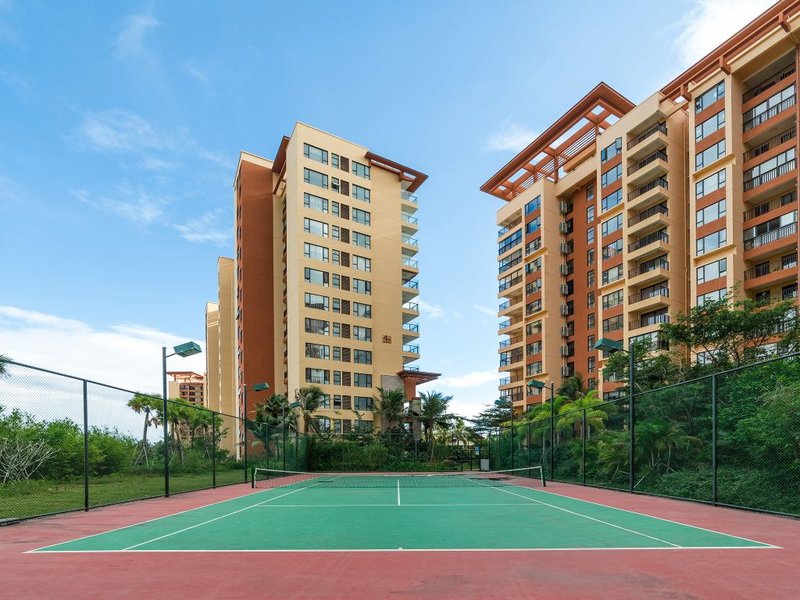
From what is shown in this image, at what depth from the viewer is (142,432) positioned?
2028 cm

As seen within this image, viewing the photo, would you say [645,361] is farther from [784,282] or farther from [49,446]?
[49,446]

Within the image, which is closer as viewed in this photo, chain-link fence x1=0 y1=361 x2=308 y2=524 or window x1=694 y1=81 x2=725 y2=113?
chain-link fence x1=0 y1=361 x2=308 y2=524

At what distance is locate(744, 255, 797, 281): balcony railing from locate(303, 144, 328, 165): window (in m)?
39.7

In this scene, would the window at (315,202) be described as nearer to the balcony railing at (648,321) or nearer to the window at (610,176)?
the window at (610,176)

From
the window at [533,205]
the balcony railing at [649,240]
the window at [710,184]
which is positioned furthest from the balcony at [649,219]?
the window at [533,205]

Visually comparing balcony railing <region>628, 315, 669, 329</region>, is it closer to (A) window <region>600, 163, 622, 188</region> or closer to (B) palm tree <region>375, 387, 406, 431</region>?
(A) window <region>600, 163, 622, 188</region>

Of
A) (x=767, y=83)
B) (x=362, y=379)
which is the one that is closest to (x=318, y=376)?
(x=362, y=379)

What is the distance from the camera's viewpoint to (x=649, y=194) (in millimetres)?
51531

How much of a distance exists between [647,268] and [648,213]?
16.6 ft

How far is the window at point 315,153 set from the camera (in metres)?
59.3

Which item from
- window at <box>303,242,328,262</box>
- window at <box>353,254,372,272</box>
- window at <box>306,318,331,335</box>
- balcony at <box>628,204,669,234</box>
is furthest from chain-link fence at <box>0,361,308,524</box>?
balcony at <box>628,204,669,234</box>

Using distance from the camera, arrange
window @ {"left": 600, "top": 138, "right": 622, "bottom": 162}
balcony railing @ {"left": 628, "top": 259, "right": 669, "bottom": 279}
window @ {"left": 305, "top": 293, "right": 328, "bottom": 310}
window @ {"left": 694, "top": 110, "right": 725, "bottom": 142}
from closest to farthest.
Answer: window @ {"left": 694, "top": 110, "right": 725, "bottom": 142}, balcony railing @ {"left": 628, "top": 259, "right": 669, "bottom": 279}, window @ {"left": 600, "top": 138, "right": 622, "bottom": 162}, window @ {"left": 305, "top": 293, "right": 328, "bottom": 310}

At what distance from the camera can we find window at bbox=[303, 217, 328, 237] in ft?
191

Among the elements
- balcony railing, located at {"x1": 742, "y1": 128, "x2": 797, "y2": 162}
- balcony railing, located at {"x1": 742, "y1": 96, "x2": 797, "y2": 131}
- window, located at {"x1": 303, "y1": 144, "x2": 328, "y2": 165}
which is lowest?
balcony railing, located at {"x1": 742, "y1": 128, "x2": 797, "y2": 162}
